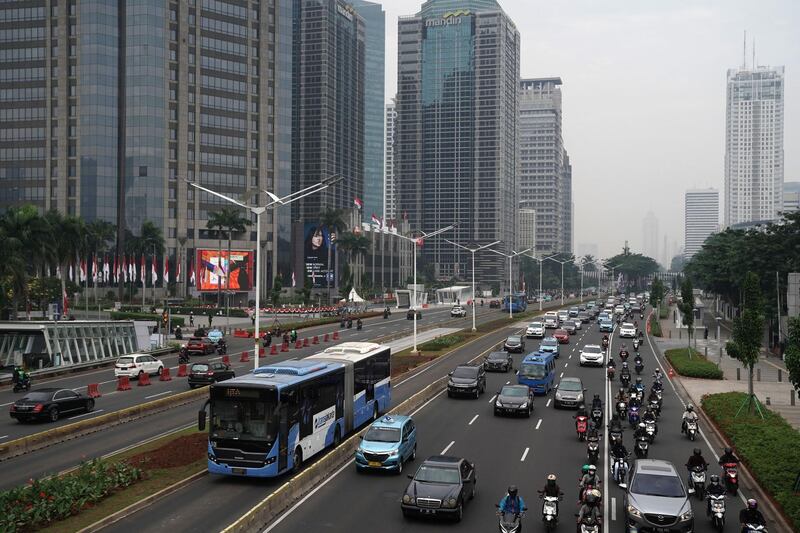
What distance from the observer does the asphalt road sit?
20.2 meters

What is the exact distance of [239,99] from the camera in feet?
495

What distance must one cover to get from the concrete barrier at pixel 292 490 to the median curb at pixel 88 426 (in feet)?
38.0

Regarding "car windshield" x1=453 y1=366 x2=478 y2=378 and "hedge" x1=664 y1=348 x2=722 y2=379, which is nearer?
"car windshield" x1=453 y1=366 x2=478 y2=378

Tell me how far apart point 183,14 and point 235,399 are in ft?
453

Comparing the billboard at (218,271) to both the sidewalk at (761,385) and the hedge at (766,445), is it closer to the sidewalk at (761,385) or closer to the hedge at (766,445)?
the sidewalk at (761,385)

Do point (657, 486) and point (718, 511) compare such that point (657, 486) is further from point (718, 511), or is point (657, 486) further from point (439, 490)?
point (439, 490)

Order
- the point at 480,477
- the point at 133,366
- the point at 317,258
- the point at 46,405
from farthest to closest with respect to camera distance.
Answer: the point at 317,258 < the point at 133,366 < the point at 46,405 < the point at 480,477

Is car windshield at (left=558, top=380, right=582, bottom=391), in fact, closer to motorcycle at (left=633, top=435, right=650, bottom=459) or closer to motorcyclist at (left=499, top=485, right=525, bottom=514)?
motorcycle at (left=633, top=435, right=650, bottom=459)

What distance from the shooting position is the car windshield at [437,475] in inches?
819

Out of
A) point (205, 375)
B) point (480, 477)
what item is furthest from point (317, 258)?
point (480, 477)

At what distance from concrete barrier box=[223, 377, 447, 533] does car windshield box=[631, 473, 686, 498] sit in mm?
9700

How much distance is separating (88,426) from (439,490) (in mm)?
19169

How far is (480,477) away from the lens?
25.1m

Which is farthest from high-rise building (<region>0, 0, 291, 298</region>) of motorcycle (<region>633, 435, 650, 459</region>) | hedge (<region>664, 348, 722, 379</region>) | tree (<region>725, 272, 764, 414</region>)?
motorcycle (<region>633, 435, 650, 459</region>)
